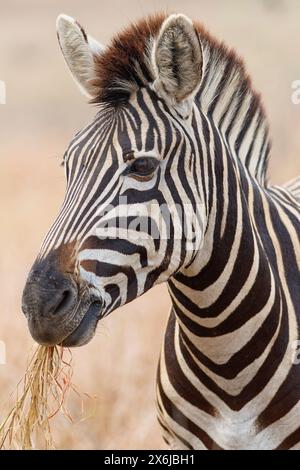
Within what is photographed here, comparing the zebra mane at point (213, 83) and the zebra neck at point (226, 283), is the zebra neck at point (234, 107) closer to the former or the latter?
the zebra mane at point (213, 83)

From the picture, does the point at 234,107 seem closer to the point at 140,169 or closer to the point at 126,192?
the point at 140,169

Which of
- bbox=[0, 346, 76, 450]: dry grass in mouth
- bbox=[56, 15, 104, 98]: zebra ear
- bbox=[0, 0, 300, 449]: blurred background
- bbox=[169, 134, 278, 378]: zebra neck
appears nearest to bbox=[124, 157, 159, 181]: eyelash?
bbox=[169, 134, 278, 378]: zebra neck

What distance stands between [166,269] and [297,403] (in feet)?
3.66

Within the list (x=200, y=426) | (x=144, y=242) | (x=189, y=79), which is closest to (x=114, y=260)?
(x=144, y=242)

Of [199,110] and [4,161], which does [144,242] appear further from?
[4,161]

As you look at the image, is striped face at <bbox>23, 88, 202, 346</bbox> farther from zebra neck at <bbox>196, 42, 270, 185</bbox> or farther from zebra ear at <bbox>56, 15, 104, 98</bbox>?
zebra neck at <bbox>196, 42, 270, 185</bbox>

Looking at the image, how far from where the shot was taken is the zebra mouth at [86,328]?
13.8 feet

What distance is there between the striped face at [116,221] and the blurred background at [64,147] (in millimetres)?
1309

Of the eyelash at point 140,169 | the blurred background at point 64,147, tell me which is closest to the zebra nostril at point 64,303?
the eyelash at point 140,169

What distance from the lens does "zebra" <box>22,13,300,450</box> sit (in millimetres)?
4230

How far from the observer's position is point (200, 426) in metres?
5.15
